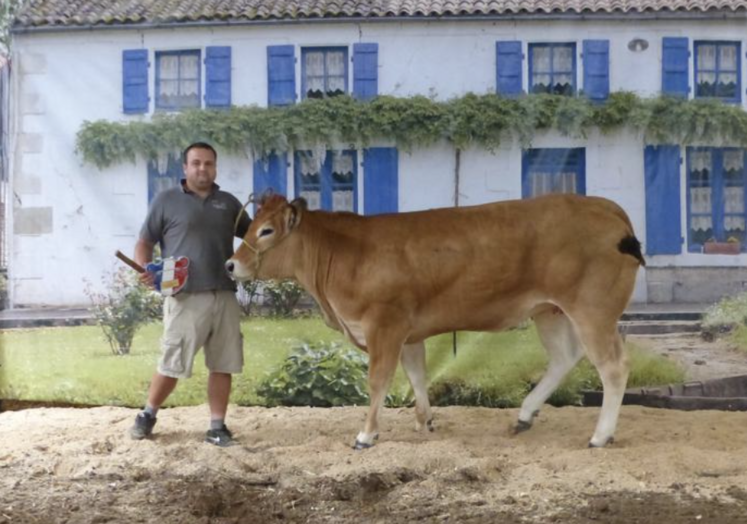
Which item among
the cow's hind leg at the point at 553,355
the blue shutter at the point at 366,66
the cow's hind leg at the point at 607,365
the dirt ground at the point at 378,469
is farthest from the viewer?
the blue shutter at the point at 366,66

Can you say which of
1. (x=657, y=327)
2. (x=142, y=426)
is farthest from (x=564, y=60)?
(x=142, y=426)

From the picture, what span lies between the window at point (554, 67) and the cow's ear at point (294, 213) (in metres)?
1.71

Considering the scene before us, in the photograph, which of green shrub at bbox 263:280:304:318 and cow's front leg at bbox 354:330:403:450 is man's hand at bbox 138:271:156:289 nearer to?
green shrub at bbox 263:280:304:318

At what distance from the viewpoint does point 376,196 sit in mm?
→ 6277

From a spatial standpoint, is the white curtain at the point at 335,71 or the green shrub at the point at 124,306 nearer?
the white curtain at the point at 335,71

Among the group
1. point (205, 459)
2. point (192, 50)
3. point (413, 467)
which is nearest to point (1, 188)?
point (192, 50)

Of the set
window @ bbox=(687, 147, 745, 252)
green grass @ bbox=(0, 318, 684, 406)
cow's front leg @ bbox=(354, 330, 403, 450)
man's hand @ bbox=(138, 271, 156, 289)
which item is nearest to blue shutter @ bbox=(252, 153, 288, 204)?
green grass @ bbox=(0, 318, 684, 406)

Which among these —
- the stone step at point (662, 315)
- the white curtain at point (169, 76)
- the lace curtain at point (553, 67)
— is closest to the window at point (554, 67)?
the lace curtain at point (553, 67)

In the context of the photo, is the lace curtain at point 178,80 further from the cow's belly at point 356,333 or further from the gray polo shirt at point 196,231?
the cow's belly at point 356,333

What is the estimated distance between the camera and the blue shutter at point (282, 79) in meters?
6.27

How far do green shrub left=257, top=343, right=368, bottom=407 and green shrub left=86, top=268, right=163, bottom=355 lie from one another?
34.9 inches

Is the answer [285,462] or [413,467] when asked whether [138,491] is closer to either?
[285,462]

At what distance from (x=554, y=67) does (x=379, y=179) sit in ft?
4.31

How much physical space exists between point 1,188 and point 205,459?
248 cm
